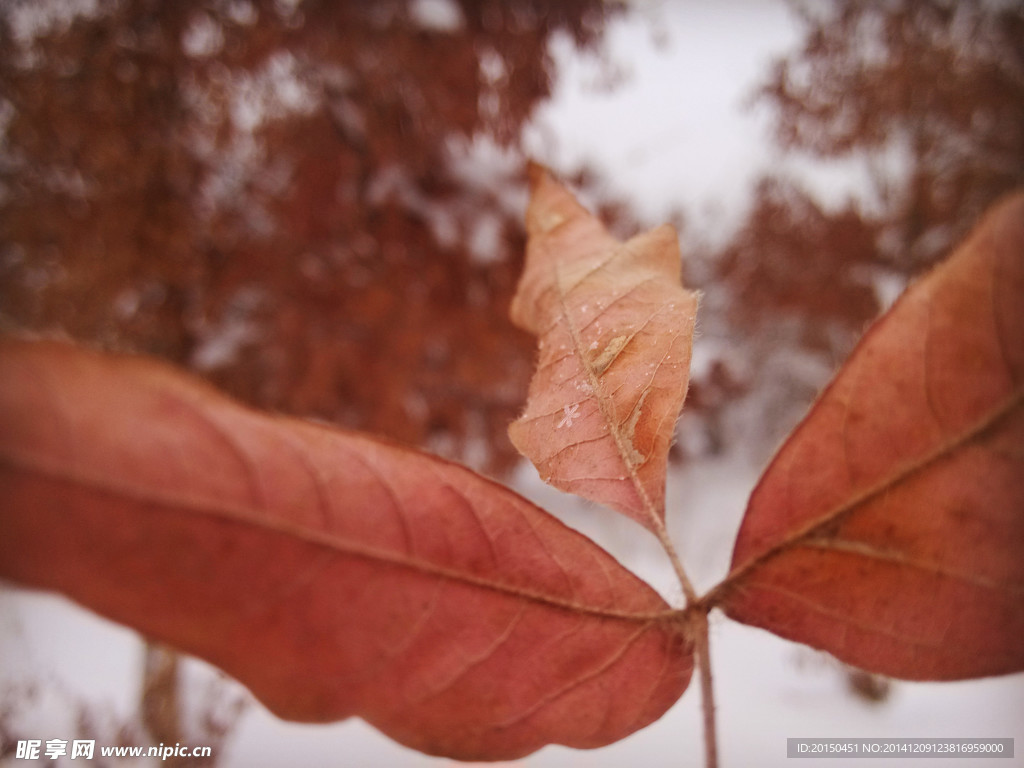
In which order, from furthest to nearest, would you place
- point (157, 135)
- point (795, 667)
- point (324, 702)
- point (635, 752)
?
point (795, 667)
point (157, 135)
point (635, 752)
point (324, 702)

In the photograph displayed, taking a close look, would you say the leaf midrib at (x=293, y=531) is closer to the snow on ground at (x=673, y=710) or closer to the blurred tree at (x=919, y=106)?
the snow on ground at (x=673, y=710)

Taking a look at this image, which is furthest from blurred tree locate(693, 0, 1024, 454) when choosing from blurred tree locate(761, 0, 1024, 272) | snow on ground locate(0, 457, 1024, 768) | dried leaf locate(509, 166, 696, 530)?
dried leaf locate(509, 166, 696, 530)

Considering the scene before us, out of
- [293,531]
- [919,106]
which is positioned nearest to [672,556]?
[293,531]

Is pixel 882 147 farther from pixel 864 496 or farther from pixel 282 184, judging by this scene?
pixel 864 496

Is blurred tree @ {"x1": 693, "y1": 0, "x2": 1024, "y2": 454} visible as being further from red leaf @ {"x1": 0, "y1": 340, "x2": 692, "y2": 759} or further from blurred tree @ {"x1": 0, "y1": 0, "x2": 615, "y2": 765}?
red leaf @ {"x1": 0, "y1": 340, "x2": 692, "y2": 759}

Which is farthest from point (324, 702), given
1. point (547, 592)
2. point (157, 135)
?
point (157, 135)

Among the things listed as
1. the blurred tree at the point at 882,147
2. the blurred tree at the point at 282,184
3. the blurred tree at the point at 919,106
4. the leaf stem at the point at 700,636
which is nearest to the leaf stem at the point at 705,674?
the leaf stem at the point at 700,636

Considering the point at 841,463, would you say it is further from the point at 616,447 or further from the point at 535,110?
the point at 535,110
